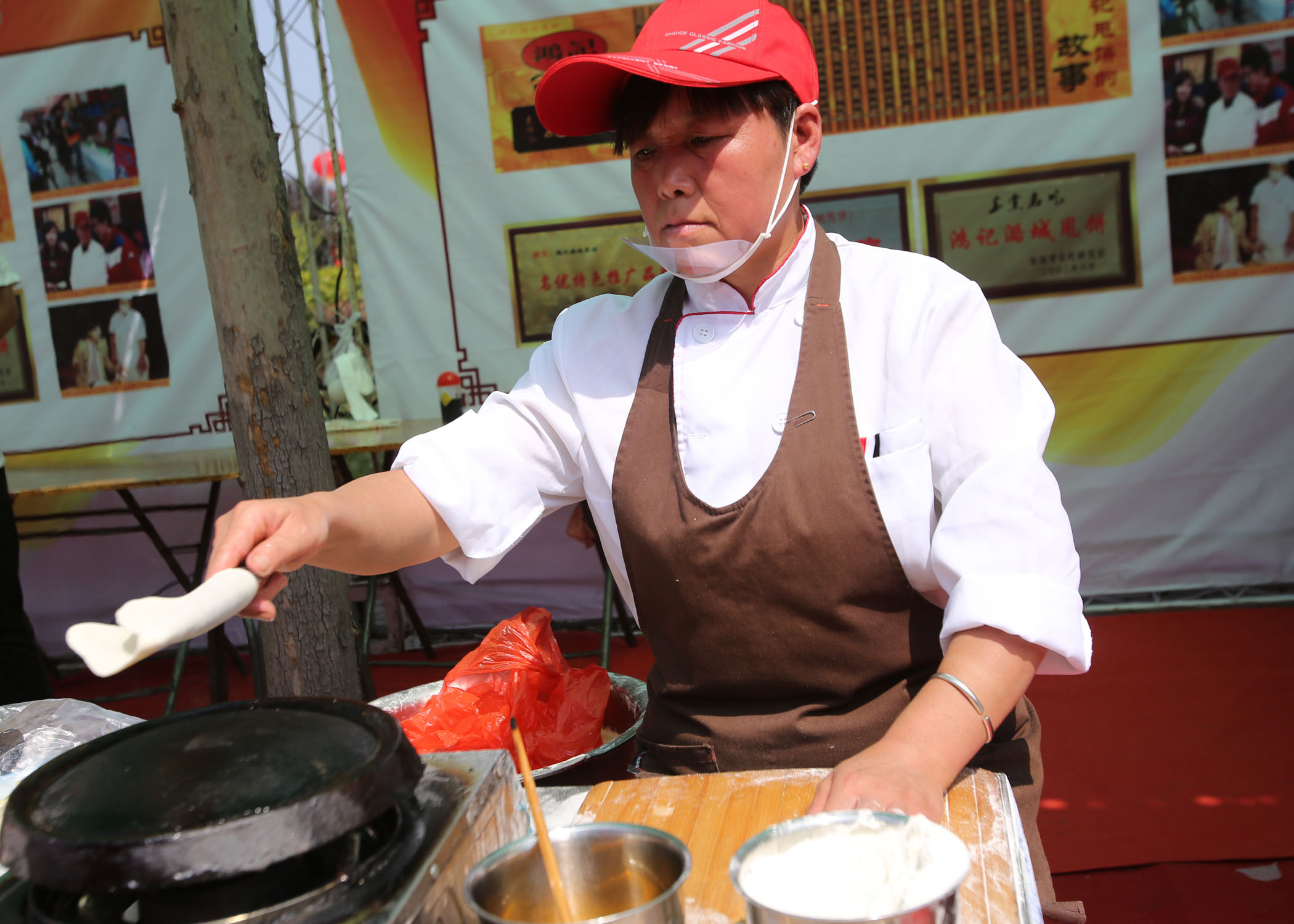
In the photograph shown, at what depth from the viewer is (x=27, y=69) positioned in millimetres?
4332

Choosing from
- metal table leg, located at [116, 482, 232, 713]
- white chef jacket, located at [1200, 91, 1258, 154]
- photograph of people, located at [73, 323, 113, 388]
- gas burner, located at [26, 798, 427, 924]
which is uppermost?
white chef jacket, located at [1200, 91, 1258, 154]

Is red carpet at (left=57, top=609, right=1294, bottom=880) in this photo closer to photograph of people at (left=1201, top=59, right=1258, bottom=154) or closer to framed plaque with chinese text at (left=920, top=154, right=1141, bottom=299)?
framed plaque with chinese text at (left=920, top=154, right=1141, bottom=299)

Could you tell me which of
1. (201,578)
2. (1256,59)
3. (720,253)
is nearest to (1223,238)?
(1256,59)

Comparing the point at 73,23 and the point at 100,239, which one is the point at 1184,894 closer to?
the point at 100,239

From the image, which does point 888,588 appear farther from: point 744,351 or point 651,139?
point 651,139

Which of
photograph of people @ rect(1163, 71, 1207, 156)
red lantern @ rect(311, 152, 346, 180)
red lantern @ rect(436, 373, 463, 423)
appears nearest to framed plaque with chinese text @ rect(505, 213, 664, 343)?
red lantern @ rect(436, 373, 463, 423)

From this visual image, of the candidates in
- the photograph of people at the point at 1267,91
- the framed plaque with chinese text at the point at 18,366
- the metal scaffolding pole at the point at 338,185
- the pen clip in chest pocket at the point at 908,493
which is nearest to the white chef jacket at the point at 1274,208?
the photograph of people at the point at 1267,91

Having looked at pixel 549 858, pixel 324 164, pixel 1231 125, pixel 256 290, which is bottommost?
pixel 549 858

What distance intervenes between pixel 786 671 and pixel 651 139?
0.77 meters

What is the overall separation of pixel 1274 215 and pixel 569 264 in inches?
105

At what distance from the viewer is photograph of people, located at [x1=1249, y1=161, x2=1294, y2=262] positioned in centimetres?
376

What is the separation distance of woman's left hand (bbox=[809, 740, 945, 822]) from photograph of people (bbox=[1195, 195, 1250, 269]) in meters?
3.48

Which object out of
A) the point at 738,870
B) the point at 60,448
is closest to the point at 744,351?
the point at 738,870

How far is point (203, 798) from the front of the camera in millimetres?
722
